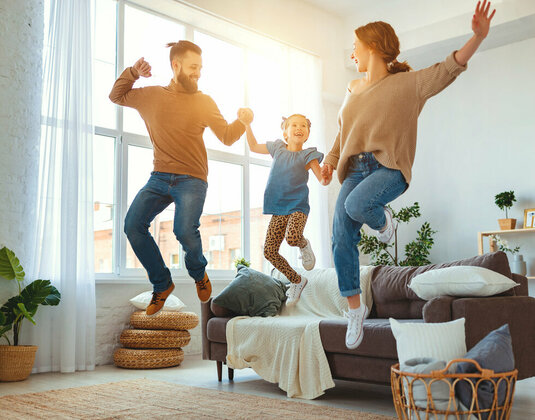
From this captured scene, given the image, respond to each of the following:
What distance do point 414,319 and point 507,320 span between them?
0.84m

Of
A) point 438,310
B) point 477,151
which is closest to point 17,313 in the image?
point 438,310

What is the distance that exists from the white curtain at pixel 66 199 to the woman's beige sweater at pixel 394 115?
3390 mm

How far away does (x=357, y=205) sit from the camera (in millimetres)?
2566

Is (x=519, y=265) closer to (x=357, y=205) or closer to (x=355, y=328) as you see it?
(x=355, y=328)

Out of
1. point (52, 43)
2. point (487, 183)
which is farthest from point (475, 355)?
point (487, 183)

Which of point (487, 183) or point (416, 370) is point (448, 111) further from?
point (416, 370)

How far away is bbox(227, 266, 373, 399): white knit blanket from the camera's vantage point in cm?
413

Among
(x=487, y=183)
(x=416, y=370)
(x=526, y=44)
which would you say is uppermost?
(x=526, y=44)

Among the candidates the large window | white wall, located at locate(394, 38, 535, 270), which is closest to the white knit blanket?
the large window

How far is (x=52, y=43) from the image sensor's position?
214 inches

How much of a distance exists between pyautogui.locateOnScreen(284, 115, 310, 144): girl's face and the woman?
742 mm

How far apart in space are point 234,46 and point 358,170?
5082 mm

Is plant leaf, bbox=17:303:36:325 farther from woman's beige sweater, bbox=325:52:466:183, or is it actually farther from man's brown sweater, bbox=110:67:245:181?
woman's beige sweater, bbox=325:52:466:183

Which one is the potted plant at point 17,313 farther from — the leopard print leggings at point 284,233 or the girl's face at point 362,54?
the girl's face at point 362,54
